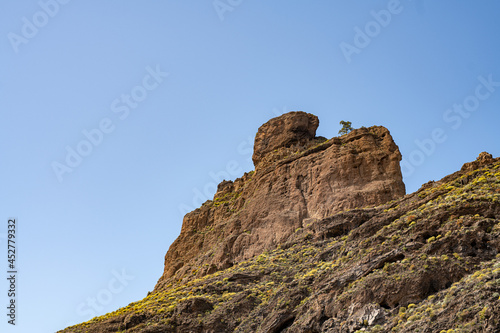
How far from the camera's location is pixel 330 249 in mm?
44188

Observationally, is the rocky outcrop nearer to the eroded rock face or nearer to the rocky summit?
the rocky summit

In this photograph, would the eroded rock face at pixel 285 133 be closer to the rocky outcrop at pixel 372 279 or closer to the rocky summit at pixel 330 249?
the rocky summit at pixel 330 249

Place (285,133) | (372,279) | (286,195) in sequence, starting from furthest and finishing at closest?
(285,133) < (286,195) < (372,279)

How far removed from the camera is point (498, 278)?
26.8 meters

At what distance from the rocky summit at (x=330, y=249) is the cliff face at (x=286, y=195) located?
0.48 feet

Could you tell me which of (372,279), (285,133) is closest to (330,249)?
(372,279)

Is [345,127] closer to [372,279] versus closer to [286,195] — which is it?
[286,195]

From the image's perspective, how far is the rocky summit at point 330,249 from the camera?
30203mm

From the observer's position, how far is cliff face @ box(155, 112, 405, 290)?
56875 mm

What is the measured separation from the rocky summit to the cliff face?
0.48 ft

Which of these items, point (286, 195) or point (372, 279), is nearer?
point (372, 279)

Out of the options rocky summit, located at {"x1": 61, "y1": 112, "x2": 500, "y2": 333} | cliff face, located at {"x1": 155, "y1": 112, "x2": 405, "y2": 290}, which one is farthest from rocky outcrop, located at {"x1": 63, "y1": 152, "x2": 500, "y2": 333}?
cliff face, located at {"x1": 155, "y1": 112, "x2": 405, "y2": 290}

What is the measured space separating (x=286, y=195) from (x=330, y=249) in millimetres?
18376

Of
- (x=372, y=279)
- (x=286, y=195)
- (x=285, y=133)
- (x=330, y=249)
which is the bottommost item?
(x=372, y=279)
